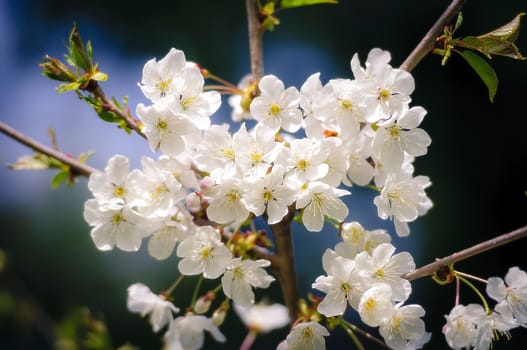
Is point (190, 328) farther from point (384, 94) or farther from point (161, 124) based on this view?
point (384, 94)

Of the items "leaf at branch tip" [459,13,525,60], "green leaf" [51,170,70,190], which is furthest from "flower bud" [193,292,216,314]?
"leaf at branch tip" [459,13,525,60]

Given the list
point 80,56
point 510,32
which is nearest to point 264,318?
point 80,56

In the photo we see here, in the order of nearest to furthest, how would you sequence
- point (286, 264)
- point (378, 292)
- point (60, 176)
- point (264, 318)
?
point (378, 292) → point (286, 264) → point (60, 176) → point (264, 318)

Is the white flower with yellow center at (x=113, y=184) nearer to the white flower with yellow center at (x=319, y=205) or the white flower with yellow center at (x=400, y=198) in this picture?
the white flower with yellow center at (x=319, y=205)

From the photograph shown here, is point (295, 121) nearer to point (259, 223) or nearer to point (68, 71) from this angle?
point (259, 223)

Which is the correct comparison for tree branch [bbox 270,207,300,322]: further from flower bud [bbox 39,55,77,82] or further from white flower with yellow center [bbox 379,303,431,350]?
flower bud [bbox 39,55,77,82]

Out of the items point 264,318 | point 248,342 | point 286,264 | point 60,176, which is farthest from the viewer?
point 264,318

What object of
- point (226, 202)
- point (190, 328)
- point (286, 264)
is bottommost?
point (190, 328)
